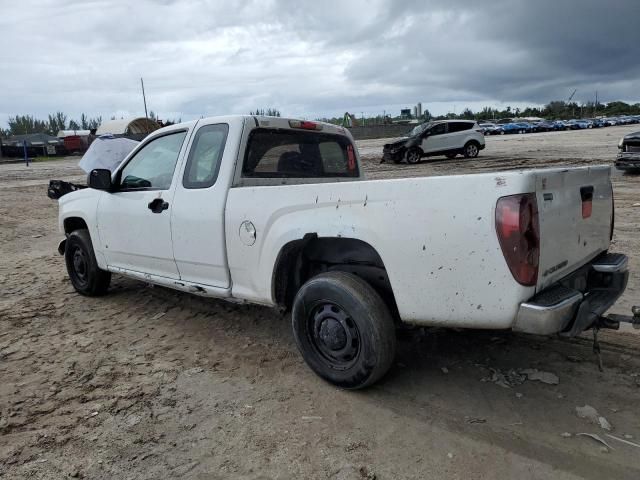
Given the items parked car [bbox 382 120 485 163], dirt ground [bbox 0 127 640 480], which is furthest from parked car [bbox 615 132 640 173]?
dirt ground [bbox 0 127 640 480]

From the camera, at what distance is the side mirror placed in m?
4.79

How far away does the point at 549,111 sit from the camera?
104m

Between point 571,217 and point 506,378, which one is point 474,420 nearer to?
point 506,378

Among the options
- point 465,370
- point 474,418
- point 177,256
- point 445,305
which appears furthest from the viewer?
point 177,256

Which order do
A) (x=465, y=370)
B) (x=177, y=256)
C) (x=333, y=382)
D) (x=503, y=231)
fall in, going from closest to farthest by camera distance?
(x=503, y=231) → (x=333, y=382) → (x=465, y=370) → (x=177, y=256)

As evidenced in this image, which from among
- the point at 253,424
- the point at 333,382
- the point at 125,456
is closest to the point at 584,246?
the point at 333,382

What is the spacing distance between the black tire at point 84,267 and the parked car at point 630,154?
517 inches

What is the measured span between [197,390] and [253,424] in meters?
0.63

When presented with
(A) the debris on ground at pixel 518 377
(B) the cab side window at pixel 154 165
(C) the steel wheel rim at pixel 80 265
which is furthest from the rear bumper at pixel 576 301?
(C) the steel wheel rim at pixel 80 265

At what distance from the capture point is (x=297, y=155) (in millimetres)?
4539

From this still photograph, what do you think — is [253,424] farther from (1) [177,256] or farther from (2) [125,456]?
(1) [177,256]

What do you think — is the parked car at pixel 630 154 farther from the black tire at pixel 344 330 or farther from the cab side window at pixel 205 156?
the black tire at pixel 344 330

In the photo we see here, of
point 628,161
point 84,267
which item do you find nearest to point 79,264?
point 84,267

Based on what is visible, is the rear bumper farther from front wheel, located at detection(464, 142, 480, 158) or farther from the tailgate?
front wheel, located at detection(464, 142, 480, 158)
